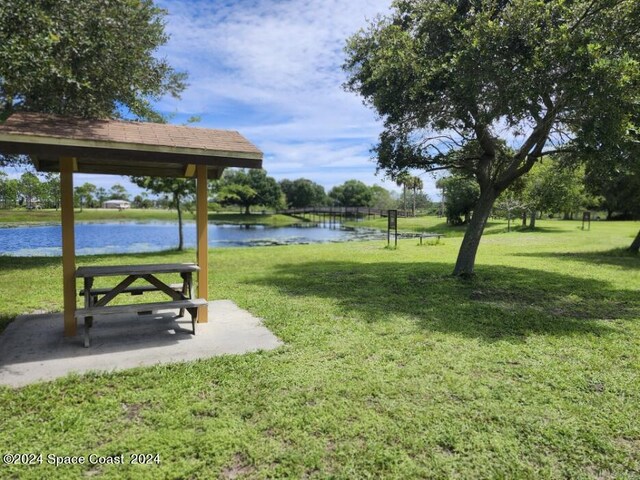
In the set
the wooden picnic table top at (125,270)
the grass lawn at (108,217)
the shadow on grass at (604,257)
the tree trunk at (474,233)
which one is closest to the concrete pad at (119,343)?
the wooden picnic table top at (125,270)

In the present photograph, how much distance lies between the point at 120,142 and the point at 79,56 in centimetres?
348

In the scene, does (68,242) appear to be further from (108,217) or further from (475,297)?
(108,217)

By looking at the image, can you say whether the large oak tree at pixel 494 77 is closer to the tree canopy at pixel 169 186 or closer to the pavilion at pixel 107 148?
the pavilion at pixel 107 148

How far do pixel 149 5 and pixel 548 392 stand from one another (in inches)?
444

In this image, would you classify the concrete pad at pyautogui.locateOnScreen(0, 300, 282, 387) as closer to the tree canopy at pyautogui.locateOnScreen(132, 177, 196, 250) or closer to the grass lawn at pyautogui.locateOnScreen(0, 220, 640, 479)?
the grass lawn at pyautogui.locateOnScreen(0, 220, 640, 479)

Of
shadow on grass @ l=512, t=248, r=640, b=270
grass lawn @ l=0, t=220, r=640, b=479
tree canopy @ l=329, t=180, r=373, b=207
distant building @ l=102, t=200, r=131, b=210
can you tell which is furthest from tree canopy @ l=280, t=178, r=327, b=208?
grass lawn @ l=0, t=220, r=640, b=479

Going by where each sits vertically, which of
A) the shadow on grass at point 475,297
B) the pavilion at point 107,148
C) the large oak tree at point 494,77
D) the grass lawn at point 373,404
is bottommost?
the grass lawn at point 373,404

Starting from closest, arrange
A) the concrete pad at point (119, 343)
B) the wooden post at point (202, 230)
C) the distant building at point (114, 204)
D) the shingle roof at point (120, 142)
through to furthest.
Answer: the concrete pad at point (119, 343), the shingle roof at point (120, 142), the wooden post at point (202, 230), the distant building at point (114, 204)

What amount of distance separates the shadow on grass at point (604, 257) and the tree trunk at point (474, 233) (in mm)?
5193

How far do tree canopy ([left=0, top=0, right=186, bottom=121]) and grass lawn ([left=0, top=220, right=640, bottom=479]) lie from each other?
3578mm

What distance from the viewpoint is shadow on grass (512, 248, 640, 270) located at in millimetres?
11709

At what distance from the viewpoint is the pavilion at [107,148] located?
4082mm

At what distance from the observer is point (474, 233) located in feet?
29.1

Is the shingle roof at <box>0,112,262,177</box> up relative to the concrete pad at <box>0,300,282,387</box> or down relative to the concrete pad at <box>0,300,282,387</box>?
up
